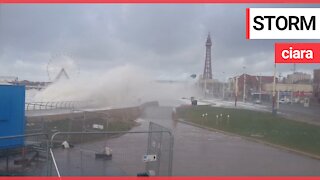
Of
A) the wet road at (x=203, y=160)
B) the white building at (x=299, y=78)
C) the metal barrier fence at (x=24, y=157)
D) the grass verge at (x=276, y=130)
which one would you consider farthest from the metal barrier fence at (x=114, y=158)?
the white building at (x=299, y=78)

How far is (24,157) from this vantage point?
772cm

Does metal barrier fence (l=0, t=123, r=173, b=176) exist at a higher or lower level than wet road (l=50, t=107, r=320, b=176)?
higher

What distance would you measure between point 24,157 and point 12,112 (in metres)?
1.41

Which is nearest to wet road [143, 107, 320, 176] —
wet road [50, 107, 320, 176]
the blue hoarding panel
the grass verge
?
wet road [50, 107, 320, 176]

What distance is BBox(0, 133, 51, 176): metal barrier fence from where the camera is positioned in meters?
6.74

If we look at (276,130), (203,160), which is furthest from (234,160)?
(276,130)

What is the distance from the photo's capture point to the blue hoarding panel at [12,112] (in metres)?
8.52

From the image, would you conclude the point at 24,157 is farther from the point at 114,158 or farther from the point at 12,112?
the point at 114,158

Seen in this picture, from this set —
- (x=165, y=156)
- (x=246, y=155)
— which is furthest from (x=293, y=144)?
(x=165, y=156)

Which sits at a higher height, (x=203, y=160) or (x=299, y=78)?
(x=299, y=78)

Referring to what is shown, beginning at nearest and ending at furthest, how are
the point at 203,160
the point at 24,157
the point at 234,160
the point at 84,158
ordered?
1. the point at 24,157
2. the point at 84,158
3. the point at 203,160
4. the point at 234,160

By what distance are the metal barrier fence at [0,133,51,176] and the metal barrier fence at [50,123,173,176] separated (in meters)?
0.24

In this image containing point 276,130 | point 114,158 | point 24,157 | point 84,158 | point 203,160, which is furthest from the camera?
point 276,130

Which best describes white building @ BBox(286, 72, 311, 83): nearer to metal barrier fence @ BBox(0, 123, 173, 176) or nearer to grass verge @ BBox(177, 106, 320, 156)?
grass verge @ BBox(177, 106, 320, 156)
